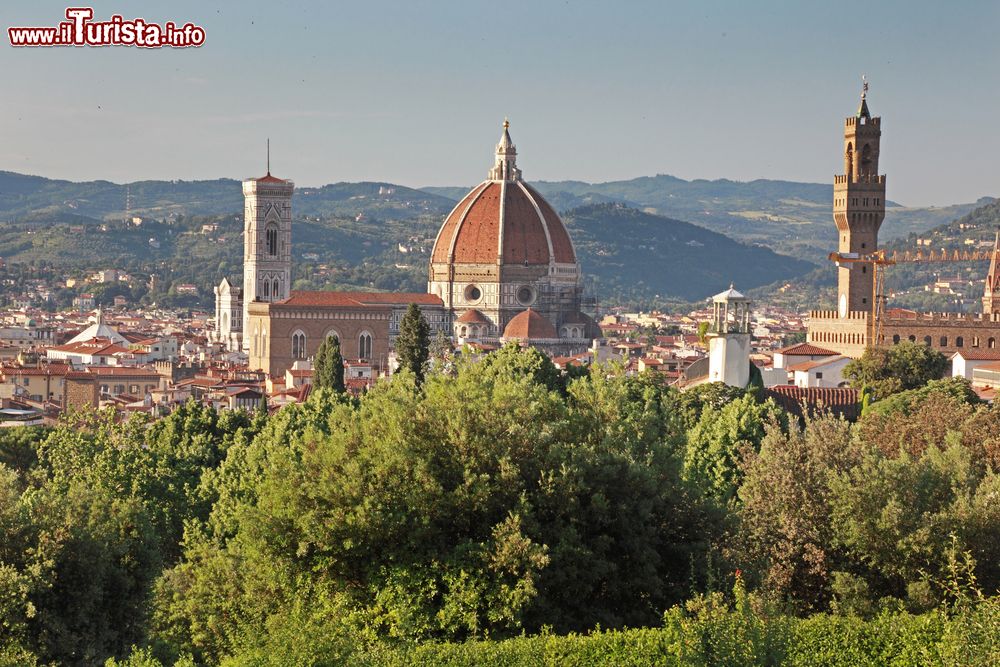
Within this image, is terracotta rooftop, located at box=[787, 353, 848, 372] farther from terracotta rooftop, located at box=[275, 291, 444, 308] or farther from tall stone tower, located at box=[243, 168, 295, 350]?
tall stone tower, located at box=[243, 168, 295, 350]

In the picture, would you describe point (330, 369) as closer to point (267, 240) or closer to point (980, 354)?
point (980, 354)

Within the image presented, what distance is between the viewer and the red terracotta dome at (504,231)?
122875mm

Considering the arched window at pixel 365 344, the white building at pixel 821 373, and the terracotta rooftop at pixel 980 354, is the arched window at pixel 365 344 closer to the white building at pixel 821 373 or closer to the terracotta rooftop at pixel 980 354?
the terracotta rooftop at pixel 980 354

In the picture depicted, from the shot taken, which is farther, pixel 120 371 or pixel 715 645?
pixel 120 371

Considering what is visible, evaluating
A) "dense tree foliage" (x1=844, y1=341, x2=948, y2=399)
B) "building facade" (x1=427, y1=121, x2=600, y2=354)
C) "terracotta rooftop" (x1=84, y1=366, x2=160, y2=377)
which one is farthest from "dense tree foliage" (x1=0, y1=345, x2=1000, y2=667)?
"building facade" (x1=427, y1=121, x2=600, y2=354)

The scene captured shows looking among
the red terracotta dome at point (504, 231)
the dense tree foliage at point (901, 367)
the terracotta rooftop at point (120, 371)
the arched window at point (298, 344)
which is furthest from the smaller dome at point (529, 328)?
the dense tree foliage at point (901, 367)

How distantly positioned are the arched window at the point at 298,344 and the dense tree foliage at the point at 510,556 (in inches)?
2988

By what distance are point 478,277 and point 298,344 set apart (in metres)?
20.3

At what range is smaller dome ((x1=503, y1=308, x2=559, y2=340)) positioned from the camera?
112 meters

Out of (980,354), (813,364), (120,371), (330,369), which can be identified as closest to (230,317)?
(120,371)

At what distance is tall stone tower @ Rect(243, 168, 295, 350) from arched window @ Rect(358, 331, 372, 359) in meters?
10.9

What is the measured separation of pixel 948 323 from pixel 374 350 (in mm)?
37218

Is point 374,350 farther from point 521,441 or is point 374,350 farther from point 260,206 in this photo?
point 521,441

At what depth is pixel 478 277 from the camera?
12256 cm
